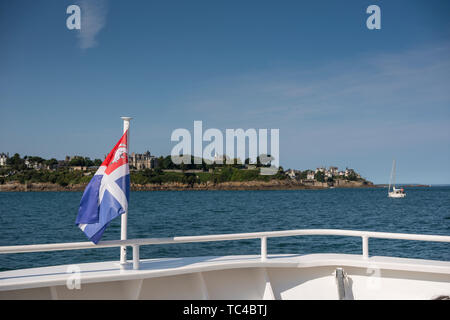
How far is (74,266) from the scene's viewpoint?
3.89 meters

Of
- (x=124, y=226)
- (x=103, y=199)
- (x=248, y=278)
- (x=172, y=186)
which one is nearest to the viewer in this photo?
(x=103, y=199)

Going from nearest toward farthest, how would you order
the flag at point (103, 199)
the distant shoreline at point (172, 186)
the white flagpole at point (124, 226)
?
the flag at point (103, 199) < the white flagpole at point (124, 226) < the distant shoreline at point (172, 186)

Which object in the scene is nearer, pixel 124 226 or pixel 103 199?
pixel 103 199

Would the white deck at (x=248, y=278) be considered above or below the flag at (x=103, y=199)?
below

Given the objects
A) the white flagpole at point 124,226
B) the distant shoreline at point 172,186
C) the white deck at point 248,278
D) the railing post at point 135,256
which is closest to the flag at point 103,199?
the white flagpole at point 124,226

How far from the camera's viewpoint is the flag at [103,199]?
12.4 ft

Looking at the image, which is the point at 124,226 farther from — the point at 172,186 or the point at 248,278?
the point at 172,186

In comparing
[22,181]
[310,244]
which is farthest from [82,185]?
[310,244]

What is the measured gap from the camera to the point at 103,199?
3846 mm

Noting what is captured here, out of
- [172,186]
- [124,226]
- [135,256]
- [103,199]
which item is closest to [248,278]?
[135,256]

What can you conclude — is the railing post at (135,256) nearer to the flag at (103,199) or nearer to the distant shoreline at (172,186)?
the flag at (103,199)

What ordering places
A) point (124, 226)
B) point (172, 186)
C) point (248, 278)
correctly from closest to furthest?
point (124, 226), point (248, 278), point (172, 186)
